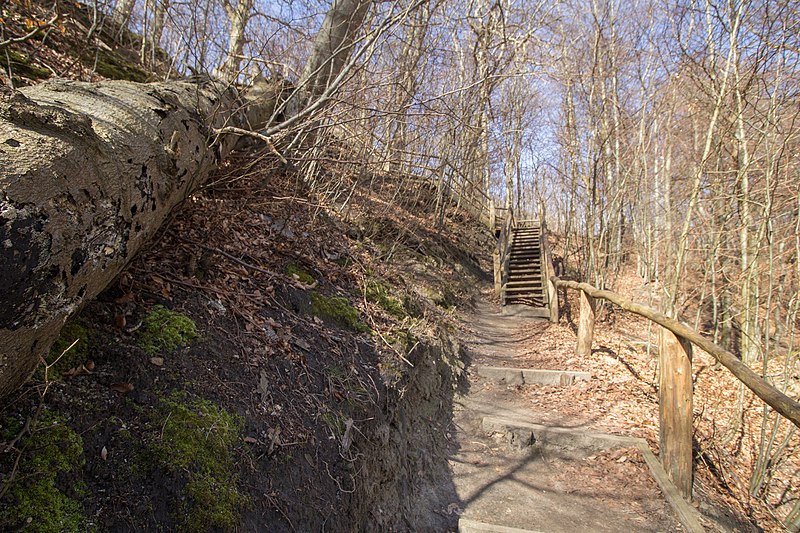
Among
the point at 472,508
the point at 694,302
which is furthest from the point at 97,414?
the point at 694,302

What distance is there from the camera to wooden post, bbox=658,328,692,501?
3.35 metres

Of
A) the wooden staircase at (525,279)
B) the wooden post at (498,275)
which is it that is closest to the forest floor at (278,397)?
the wooden staircase at (525,279)

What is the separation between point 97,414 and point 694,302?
13634 millimetres

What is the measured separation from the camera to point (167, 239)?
9.81ft

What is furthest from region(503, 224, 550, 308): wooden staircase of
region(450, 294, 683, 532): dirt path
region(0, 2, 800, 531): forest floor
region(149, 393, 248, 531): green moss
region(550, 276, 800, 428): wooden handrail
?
region(149, 393, 248, 531): green moss

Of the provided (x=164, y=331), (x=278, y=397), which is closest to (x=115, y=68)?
(x=164, y=331)

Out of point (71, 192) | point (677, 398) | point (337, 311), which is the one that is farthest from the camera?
point (337, 311)

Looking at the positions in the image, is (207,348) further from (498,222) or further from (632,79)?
(632,79)

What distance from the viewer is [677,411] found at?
341 centimetres

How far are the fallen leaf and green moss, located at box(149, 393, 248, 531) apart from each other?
0.48ft

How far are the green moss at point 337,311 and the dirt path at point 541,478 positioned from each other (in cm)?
153

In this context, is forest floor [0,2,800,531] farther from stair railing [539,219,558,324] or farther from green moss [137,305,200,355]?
stair railing [539,219,558,324]

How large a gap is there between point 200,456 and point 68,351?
2.34ft

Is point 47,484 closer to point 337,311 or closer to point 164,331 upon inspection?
point 164,331
